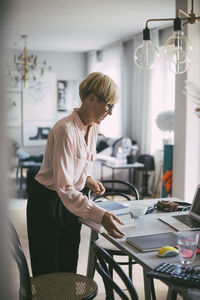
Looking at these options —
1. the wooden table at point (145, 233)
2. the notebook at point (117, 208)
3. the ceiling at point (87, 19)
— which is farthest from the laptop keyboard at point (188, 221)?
the ceiling at point (87, 19)

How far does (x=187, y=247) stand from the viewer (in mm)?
1351

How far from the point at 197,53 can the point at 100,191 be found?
2736 mm

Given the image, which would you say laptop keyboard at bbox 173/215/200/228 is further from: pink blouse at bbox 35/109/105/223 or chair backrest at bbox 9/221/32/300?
chair backrest at bbox 9/221/32/300

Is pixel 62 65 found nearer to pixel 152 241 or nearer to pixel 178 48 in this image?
pixel 178 48

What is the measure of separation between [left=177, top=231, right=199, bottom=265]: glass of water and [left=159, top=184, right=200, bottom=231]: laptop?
413 millimetres

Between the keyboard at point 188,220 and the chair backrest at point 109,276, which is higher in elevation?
the chair backrest at point 109,276

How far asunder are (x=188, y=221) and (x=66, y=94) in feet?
26.0

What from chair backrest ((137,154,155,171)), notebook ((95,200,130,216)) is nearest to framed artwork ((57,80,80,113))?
chair backrest ((137,154,155,171))

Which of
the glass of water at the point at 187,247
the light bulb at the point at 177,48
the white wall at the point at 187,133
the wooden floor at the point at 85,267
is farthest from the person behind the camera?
the white wall at the point at 187,133

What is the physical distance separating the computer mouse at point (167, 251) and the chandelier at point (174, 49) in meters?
1.08

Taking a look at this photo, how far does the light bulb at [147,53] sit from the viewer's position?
82.7 inches

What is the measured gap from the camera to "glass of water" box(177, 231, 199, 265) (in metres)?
1.35

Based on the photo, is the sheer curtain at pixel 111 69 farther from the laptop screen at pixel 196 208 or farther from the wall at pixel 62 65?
the laptop screen at pixel 196 208

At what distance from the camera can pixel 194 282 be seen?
1.17m
